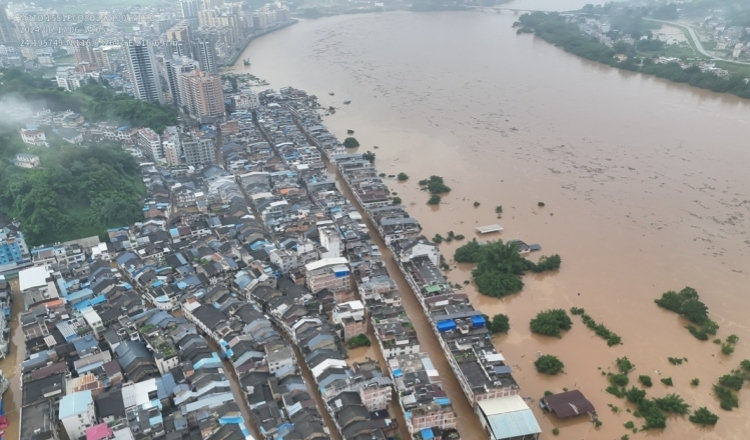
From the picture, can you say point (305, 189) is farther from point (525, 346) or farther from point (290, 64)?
point (290, 64)

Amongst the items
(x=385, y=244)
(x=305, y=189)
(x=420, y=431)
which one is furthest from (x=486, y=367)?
(x=305, y=189)

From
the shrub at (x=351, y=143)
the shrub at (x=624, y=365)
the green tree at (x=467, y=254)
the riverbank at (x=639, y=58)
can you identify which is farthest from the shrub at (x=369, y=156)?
→ the riverbank at (x=639, y=58)

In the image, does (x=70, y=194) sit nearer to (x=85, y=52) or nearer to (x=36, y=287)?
(x=36, y=287)

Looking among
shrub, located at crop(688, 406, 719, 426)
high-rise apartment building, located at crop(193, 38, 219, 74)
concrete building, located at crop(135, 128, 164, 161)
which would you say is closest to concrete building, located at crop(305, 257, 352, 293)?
shrub, located at crop(688, 406, 719, 426)

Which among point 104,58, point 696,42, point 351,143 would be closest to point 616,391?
point 351,143

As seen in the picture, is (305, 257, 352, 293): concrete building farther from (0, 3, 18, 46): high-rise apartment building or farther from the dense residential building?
(0, 3, 18, 46): high-rise apartment building
